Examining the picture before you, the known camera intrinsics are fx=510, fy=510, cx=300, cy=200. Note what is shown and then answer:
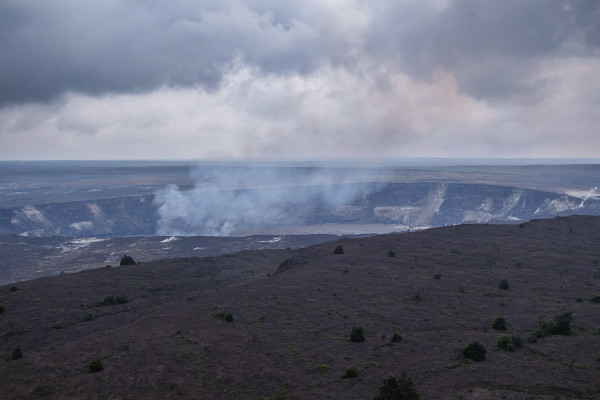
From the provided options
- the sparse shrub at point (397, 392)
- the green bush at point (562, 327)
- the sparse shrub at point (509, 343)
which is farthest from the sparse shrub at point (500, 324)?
the sparse shrub at point (397, 392)

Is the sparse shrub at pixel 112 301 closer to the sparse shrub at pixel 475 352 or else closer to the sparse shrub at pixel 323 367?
the sparse shrub at pixel 323 367

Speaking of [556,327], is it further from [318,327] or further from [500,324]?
[318,327]

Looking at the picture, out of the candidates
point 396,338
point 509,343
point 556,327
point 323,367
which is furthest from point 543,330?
point 323,367

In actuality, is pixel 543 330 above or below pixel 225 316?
above

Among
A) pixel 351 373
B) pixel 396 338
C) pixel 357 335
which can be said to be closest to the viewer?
pixel 351 373

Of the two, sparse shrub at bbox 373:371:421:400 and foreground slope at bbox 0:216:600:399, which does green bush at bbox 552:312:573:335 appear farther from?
sparse shrub at bbox 373:371:421:400

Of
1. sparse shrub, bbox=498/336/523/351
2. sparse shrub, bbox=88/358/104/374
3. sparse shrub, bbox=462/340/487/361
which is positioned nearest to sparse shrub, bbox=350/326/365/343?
sparse shrub, bbox=462/340/487/361

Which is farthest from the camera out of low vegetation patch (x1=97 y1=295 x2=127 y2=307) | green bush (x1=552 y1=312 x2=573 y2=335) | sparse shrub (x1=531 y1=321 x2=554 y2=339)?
low vegetation patch (x1=97 y1=295 x2=127 y2=307)
